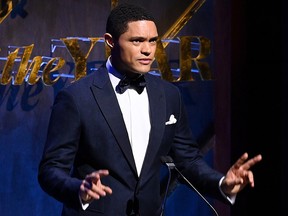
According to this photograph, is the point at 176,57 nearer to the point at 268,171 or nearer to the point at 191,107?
the point at 191,107

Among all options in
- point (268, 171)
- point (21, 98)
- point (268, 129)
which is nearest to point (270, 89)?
→ point (268, 129)

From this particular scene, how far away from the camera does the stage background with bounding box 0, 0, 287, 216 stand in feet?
11.7

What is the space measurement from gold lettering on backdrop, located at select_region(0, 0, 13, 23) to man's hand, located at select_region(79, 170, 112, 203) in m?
1.80

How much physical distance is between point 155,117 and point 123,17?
0.37 meters

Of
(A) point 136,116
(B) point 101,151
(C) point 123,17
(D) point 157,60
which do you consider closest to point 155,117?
(A) point 136,116

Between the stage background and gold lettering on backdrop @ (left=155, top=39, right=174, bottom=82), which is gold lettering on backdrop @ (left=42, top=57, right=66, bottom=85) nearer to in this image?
the stage background

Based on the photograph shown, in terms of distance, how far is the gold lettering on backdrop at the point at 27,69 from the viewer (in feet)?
11.5

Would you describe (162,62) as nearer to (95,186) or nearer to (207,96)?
(207,96)

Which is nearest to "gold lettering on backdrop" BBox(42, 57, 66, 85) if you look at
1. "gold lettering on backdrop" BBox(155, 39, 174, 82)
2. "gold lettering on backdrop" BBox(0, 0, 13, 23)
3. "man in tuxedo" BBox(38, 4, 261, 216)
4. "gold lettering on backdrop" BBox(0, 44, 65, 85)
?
"gold lettering on backdrop" BBox(0, 44, 65, 85)

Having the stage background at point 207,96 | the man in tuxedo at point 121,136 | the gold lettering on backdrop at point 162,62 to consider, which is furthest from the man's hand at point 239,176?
the gold lettering on backdrop at point 162,62

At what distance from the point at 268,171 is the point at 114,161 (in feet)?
6.36

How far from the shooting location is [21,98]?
3562 millimetres

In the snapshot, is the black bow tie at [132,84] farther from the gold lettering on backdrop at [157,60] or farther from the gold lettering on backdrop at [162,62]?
the gold lettering on backdrop at [162,62]

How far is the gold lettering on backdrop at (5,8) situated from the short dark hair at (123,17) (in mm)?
1320
